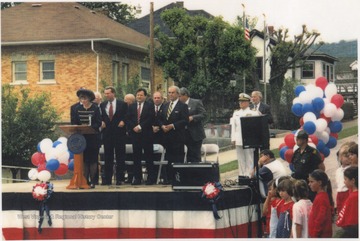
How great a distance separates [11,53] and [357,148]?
11.1 meters

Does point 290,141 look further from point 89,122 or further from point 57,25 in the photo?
point 57,25

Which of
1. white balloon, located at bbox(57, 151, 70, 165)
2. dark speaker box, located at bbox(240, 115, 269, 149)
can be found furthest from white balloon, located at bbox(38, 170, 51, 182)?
dark speaker box, located at bbox(240, 115, 269, 149)

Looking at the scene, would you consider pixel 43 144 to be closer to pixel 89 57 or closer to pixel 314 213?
pixel 314 213

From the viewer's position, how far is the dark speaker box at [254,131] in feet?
28.0

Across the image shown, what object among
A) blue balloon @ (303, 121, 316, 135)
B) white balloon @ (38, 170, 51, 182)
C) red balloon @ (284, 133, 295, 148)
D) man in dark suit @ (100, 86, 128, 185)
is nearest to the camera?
white balloon @ (38, 170, 51, 182)

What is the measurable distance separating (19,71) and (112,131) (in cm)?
868

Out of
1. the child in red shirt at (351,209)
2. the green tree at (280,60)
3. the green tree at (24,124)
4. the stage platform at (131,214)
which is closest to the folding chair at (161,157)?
the stage platform at (131,214)

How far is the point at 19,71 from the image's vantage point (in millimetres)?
17641

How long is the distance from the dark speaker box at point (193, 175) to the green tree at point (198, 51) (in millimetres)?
10243

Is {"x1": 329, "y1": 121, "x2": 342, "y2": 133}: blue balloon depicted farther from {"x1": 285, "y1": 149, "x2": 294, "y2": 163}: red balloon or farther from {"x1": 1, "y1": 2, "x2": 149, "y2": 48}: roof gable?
{"x1": 1, "y1": 2, "x2": 149, "y2": 48}: roof gable

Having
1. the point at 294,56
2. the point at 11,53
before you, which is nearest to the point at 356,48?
the point at 294,56

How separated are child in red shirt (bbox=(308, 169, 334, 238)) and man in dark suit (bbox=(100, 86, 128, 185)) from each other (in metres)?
2.98

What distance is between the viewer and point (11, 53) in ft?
56.9

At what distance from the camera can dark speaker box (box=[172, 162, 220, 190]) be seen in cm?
847
